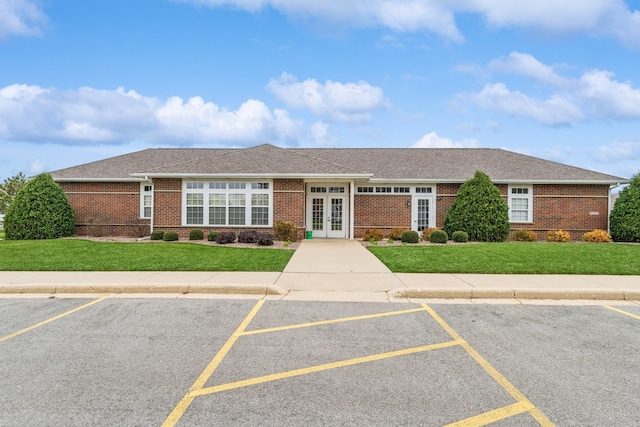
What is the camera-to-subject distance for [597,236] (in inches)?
690

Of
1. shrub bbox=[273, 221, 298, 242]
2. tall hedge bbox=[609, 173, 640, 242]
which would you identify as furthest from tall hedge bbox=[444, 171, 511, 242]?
shrub bbox=[273, 221, 298, 242]

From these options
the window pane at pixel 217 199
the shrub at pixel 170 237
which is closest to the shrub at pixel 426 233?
the window pane at pixel 217 199

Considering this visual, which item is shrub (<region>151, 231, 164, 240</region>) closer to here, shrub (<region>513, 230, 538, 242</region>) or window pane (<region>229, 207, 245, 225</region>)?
window pane (<region>229, 207, 245, 225</region>)

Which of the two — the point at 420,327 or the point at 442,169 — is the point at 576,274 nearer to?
the point at 420,327

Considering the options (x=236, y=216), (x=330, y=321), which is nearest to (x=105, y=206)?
(x=236, y=216)

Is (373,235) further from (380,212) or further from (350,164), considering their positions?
(350,164)

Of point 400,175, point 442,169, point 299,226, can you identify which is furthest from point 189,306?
point 442,169

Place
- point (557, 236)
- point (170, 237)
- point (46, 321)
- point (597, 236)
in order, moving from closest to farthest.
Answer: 1. point (46, 321)
2. point (170, 237)
3. point (597, 236)
4. point (557, 236)

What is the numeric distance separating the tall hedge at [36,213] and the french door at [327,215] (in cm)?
1259

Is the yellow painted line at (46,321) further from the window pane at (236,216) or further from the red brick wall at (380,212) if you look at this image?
the red brick wall at (380,212)

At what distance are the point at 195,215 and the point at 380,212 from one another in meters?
9.72

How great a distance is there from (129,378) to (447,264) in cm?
874

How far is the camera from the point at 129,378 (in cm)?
377

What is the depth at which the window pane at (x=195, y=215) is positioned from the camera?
58.8 feet
